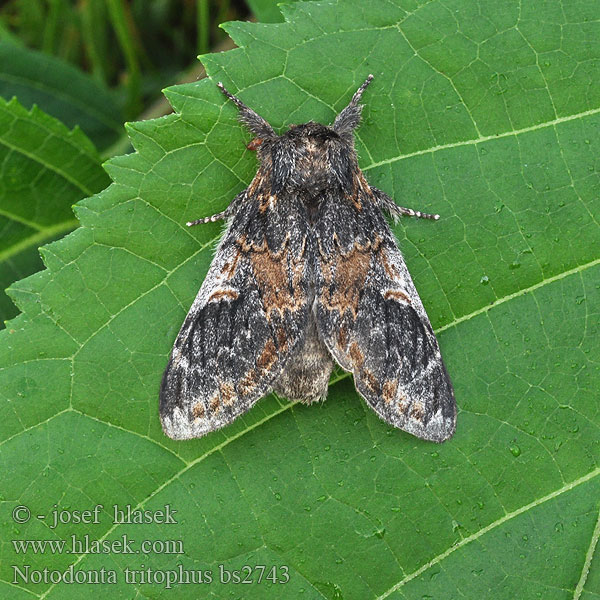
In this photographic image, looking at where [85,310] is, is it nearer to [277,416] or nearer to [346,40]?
[277,416]

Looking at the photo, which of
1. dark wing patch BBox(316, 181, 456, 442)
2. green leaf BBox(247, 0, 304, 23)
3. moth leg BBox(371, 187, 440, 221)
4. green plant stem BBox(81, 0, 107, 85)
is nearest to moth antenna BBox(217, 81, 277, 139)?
dark wing patch BBox(316, 181, 456, 442)

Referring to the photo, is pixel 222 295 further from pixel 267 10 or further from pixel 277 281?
pixel 267 10

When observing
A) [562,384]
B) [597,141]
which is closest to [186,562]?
[562,384]

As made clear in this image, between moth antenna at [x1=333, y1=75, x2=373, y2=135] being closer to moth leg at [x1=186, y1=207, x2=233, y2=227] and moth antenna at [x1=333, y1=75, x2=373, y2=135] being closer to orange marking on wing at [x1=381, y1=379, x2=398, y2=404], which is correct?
moth leg at [x1=186, y1=207, x2=233, y2=227]

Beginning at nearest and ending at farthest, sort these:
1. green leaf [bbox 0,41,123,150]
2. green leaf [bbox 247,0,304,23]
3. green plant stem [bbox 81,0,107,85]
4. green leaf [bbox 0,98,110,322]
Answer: green leaf [bbox 0,98,110,322] → green leaf [bbox 247,0,304,23] → green leaf [bbox 0,41,123,150] → green plant stem [bbox 81,0,107,85]

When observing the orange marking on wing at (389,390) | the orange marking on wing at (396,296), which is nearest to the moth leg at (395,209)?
the orange marking on wing at (396,296)

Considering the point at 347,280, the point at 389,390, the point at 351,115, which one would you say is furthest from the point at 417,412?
the point at 351,115
